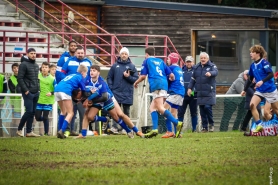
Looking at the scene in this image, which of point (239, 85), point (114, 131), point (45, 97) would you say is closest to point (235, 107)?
point (239, 85)

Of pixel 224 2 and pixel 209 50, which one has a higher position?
pixel 224 2

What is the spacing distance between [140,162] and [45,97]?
9634 millimetres

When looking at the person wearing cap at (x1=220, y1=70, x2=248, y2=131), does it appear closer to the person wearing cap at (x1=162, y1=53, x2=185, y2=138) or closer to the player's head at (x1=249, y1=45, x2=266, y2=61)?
the person wearing cap at (x1=162, y1=53, x2=185, y2=138)

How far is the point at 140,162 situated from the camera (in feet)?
36.6

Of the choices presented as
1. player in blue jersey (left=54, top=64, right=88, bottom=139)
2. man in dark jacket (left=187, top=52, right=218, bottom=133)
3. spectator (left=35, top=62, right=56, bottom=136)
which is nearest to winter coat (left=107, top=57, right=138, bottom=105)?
spectator (left=35, top=62, right=56, bottom=136)

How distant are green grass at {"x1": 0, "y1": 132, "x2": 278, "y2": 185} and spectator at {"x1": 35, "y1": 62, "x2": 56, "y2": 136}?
4.63 metres

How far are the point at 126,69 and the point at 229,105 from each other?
15.8ft

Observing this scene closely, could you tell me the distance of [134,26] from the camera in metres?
30.8

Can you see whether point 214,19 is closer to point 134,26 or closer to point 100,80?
point 134,26

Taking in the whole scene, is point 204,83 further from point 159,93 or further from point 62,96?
point 62,96

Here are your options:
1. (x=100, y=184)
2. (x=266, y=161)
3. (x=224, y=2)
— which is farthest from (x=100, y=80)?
(x=224, y=2)

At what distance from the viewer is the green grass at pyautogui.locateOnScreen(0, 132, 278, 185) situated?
9.31 metres

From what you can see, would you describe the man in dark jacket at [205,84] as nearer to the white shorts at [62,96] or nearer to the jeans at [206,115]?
the jeans at [206,115]

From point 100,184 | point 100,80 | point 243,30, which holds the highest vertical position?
point 243,30
